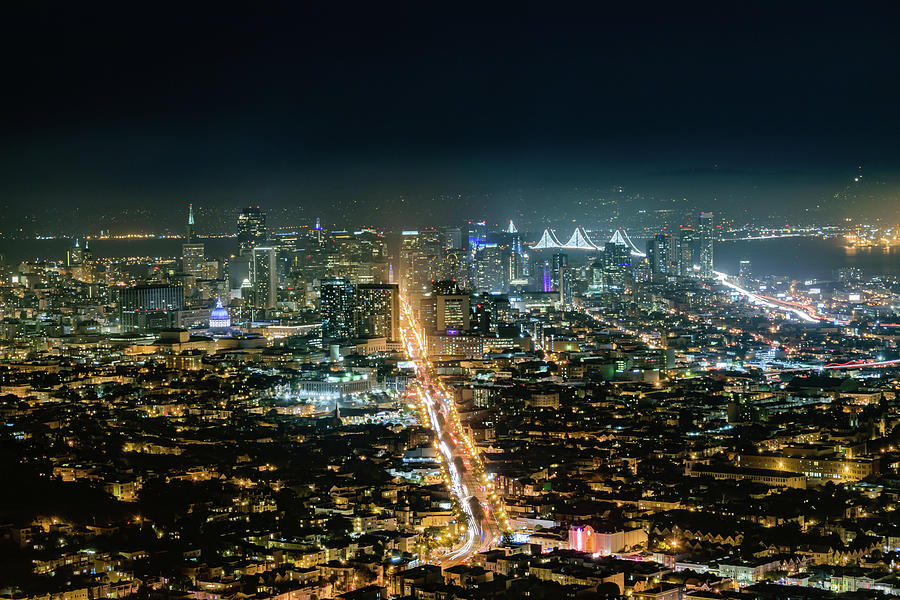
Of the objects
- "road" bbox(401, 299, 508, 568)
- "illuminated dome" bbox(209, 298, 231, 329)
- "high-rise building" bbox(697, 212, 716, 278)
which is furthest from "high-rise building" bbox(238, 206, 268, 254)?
"road" bbox(401, 299, 508, 568)

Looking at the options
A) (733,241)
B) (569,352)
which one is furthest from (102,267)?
(733,241)

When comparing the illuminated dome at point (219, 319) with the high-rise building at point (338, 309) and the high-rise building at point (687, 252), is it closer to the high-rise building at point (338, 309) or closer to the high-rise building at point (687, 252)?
the high-rise building at point (338, 309)

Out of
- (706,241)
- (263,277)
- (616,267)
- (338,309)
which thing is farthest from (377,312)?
(706,241)

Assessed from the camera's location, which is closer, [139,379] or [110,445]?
[110,445]

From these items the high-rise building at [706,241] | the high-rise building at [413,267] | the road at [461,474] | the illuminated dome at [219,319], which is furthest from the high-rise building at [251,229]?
the road at [461,474]

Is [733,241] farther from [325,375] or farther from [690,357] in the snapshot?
[325,375]

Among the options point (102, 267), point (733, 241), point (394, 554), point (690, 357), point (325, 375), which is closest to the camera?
point (394, 554)
